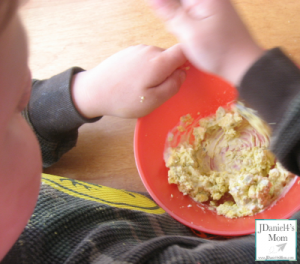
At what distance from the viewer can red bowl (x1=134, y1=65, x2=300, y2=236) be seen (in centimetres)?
57

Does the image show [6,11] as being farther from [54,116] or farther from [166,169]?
[166,169]

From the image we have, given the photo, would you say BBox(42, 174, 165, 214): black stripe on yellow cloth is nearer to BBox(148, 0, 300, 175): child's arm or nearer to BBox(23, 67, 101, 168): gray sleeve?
BBox(23, 67, 101, 168): gray sleeve

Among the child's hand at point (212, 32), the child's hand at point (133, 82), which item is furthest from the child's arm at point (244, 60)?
the child's hand at point (133, 82)

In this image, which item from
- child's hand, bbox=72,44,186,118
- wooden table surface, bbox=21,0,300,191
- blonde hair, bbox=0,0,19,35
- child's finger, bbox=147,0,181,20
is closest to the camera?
blonde hair, bbox=0,0,19,35

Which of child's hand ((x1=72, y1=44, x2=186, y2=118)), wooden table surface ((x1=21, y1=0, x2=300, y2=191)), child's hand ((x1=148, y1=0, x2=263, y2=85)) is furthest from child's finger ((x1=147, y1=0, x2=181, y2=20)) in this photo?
wooden table surface ((x1=21, y1=0, x2=300, y2=191))

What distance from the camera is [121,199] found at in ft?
2.00

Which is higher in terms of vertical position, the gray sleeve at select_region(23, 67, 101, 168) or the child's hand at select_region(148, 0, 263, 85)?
the child's hand at select_region(148, 0, 263, 85)

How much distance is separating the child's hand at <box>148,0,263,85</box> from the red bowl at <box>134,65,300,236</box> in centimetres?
19

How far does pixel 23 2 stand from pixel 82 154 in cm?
51

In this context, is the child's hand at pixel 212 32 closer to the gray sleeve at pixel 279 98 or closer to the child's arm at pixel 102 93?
the gray sleeve at pixel 279 98

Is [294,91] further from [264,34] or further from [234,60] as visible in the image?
[264,34]

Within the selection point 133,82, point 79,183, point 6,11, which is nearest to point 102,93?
point 133,82

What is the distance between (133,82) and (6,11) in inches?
14.0

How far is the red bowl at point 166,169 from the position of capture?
57cm
